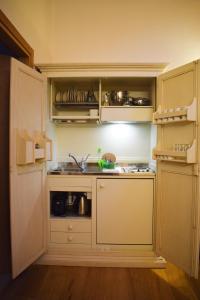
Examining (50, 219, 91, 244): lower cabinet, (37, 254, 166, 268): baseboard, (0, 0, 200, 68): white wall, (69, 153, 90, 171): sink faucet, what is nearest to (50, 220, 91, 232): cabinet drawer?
(50, 219, 91, 244): lower cabinet

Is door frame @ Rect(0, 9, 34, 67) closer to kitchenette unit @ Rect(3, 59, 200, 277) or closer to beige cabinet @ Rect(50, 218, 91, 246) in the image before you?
kitchenette unit @ Rect(3, 59, 200, 277)

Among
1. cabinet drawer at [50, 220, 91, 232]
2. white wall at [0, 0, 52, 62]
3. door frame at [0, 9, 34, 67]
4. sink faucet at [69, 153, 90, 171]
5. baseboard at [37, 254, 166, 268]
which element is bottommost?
baseboard at [37, 254, 166, 268]

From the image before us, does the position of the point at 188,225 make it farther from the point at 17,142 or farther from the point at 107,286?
the point at 17,142

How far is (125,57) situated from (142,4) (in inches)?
27.9

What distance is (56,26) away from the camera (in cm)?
261

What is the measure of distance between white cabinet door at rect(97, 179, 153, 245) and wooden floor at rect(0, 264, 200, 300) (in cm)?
30

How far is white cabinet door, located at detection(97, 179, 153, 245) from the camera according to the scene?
208 centimetres

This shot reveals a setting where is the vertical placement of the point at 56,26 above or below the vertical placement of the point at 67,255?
above

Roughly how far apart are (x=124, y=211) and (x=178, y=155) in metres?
0.83

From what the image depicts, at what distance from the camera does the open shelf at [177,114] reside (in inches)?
64.5

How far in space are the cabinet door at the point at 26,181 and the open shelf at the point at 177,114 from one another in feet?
3.87

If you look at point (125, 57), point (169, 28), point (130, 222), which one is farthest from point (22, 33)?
point (130, 222)

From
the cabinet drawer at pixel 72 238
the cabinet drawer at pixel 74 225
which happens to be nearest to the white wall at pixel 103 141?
the cabinet drawer at pixel 74 225

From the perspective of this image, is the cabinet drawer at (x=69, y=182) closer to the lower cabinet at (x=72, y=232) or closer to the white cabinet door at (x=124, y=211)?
the white cabinet door at (x=124, y=211)
